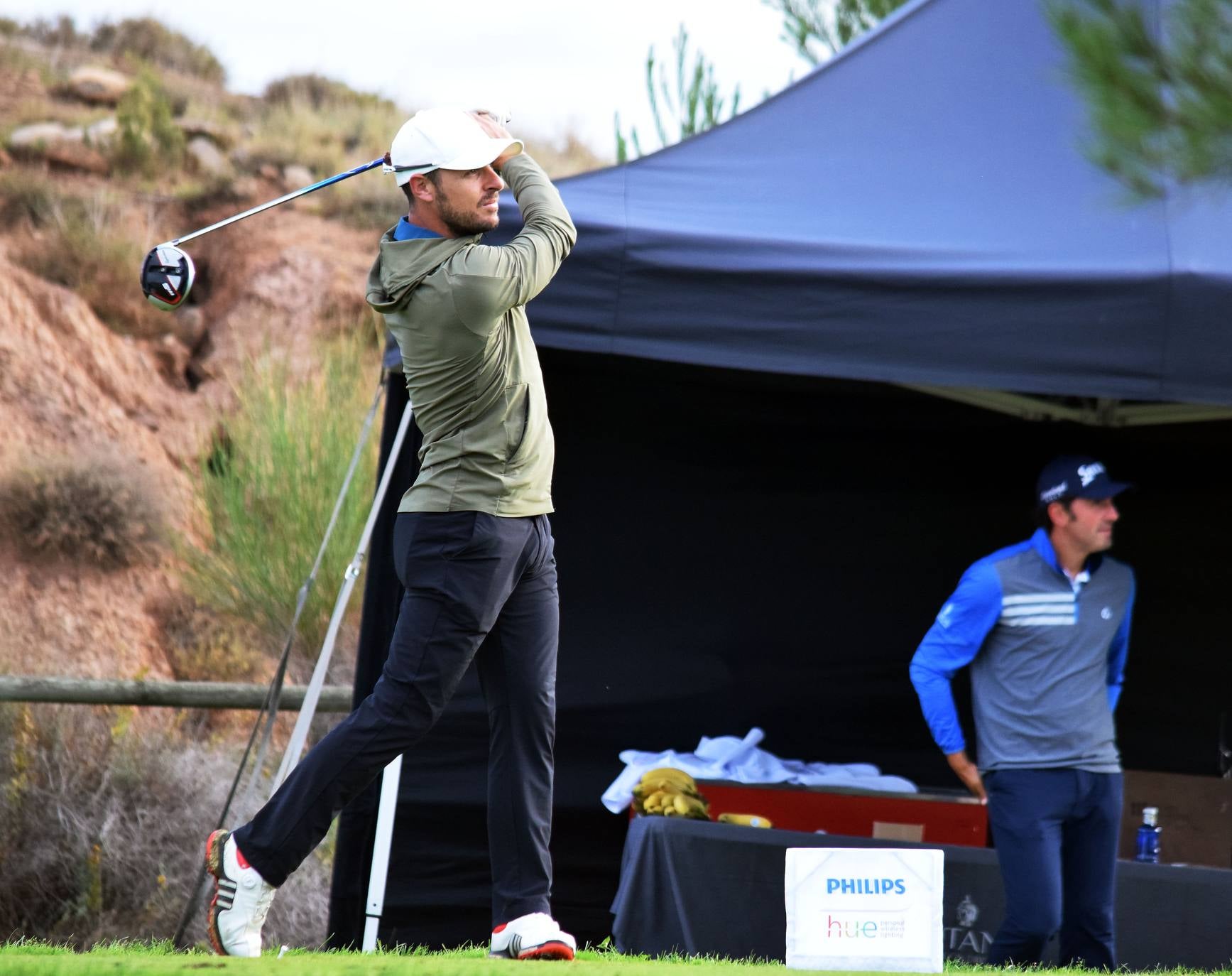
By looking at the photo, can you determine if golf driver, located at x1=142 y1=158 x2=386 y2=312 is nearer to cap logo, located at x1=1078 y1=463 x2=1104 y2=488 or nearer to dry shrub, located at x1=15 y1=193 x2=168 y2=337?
cap logo, located at x1=1078 y1=463 x2=1104 y2=488

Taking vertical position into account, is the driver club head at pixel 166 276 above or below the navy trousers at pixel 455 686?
above

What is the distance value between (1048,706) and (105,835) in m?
3.77

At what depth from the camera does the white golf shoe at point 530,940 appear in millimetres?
2832

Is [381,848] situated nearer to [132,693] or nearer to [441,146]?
[132,693]

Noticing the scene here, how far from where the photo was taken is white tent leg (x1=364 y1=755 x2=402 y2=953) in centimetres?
403

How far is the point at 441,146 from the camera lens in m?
2.73

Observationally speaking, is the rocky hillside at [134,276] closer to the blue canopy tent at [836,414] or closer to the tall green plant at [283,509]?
the tall green plant at [283,509]

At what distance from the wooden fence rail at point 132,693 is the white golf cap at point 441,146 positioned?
2982 millimetres

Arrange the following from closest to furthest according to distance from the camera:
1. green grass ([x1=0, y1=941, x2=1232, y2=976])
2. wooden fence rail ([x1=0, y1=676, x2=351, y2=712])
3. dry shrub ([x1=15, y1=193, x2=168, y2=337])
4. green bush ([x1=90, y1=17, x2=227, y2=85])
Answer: green grass ([x1=0, y1=941, x2=1232, y2=976]), wooden fence rail ([x1=0, y1=676, x2=351, y2=712]), dry shrub ([x1=15, y1=193, x2=168, y2=337]), green bush ([x1=90, y1=17, x2=227, y2=85])

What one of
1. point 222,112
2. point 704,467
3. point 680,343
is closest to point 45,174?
point 222,112

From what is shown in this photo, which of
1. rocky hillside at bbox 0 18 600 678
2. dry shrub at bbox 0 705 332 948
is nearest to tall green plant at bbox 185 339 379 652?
rocky hillside at bbox 0 18 600 678

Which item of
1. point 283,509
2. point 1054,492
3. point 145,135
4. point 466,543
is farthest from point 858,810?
point 145,135

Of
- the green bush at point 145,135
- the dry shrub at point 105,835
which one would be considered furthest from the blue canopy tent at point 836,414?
the green bush at point 145,135

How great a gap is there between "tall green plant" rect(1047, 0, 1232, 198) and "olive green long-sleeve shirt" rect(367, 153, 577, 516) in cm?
161
